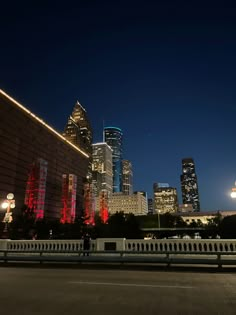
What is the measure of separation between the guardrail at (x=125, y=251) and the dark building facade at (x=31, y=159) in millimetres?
62767

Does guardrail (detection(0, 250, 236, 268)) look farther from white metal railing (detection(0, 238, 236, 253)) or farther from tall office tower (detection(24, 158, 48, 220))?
tall office tower (detection(24, 158, 48, 220))

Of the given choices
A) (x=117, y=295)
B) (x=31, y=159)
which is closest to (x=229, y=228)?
(x=117, y=295)

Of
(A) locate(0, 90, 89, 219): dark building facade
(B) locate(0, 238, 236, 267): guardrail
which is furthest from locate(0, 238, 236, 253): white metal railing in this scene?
(A) locate(0, 90, 89, 219): dark building facade

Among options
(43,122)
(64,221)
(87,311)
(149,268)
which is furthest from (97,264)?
(43,122)

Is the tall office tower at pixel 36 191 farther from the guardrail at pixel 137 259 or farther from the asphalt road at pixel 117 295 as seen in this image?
the asphalt road at pixel 117 295

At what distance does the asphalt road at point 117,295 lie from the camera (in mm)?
7274

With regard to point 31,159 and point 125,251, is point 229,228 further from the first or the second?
point 31,159

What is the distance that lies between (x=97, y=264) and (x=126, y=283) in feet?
20.8

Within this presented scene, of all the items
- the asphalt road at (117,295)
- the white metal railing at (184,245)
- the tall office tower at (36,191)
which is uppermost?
the tall office tower at (36,191)

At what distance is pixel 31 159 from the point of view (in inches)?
4149

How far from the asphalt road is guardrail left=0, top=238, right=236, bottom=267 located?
4.02 metres

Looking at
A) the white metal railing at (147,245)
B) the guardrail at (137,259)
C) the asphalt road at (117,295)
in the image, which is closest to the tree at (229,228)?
the white metal railing at (147,245)

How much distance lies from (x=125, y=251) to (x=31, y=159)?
308 ft

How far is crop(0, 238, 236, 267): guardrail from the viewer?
16.4m
